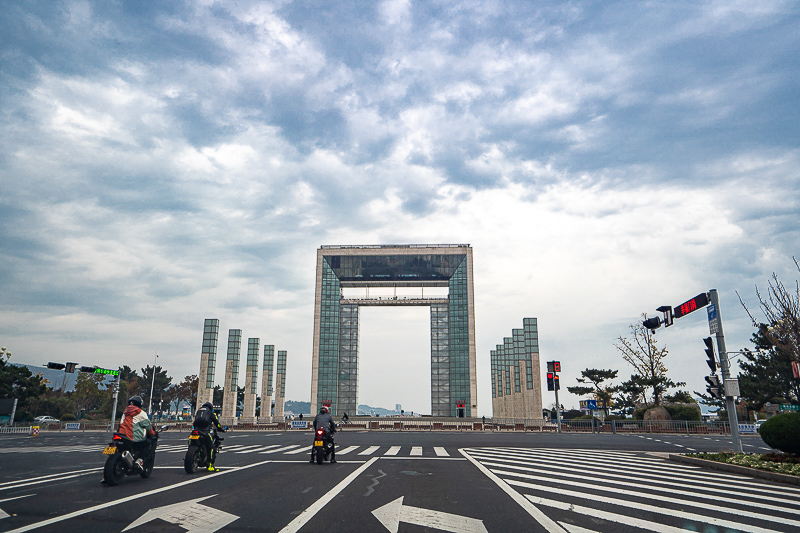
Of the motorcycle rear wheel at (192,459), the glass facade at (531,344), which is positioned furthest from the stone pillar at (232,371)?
the motorcycle rear wheel at (192,459)

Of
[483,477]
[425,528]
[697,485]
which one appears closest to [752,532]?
[425,528]

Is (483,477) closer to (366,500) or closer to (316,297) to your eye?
(366,500)

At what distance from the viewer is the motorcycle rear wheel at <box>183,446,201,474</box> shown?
11.2 meters

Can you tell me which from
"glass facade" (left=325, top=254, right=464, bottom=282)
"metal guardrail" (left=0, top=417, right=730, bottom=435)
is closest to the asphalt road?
"metal guardrail" (left=0, top=417, right=730, bottom=435)

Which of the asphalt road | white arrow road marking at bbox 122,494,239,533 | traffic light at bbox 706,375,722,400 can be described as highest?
traffic light at bbox 706,375,722,400

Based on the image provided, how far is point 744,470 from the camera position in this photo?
12625 mm

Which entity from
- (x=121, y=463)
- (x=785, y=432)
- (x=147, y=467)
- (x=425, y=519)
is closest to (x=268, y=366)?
(x=147, y=467)

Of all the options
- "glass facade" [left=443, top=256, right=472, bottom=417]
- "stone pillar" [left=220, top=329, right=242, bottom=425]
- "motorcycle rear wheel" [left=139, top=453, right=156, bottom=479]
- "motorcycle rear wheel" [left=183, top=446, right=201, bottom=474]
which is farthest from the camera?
"glass facade" [left=443, top=256, right=472, bottom=417]

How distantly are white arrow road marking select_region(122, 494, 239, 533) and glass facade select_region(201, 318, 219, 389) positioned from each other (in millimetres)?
56512

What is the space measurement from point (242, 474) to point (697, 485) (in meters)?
10.0

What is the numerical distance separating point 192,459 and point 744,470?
13912 millimetres

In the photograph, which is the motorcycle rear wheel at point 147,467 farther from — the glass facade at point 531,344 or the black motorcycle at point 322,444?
Result: the glass facade at point 531,344

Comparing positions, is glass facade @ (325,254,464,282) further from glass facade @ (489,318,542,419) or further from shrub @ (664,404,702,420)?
shrub @ (664,404,702,420)

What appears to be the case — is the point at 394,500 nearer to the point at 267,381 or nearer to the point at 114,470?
the point at 114,470
